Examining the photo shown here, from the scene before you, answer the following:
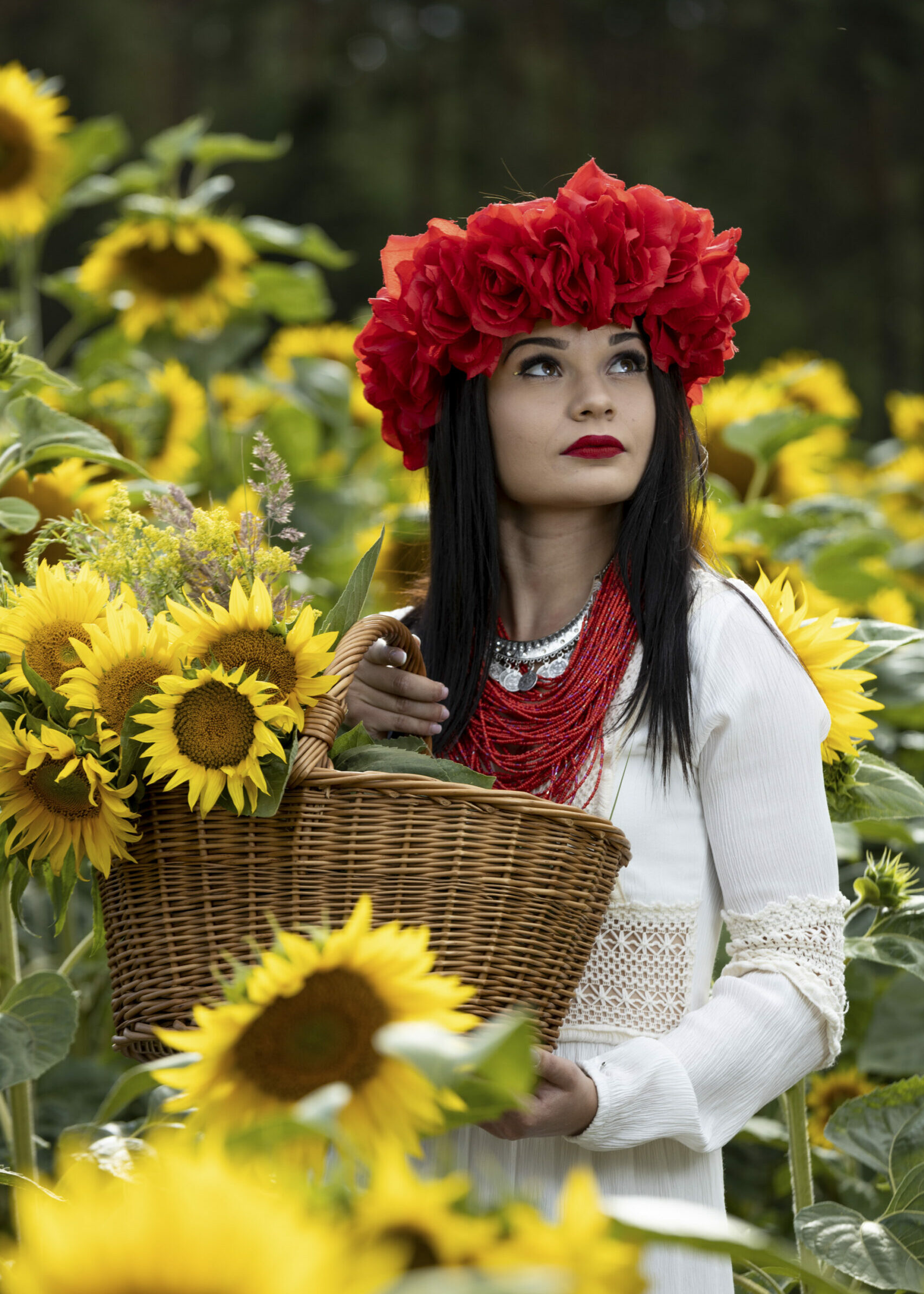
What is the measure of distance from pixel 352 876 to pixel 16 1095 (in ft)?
1.85

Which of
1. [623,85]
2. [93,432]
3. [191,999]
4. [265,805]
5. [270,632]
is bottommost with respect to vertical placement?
[191,999]

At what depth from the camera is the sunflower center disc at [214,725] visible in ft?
2.83

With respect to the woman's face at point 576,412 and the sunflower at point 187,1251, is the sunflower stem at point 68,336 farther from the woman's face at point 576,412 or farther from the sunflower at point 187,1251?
the sunflower at point 187,1251

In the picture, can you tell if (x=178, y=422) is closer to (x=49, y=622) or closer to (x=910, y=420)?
(x=49, y=622)

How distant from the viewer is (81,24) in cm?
437

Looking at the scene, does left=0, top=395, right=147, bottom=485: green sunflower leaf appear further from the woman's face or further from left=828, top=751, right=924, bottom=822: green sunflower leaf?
left=828, top=751, right=924, bottom=822: green sunflower leaf

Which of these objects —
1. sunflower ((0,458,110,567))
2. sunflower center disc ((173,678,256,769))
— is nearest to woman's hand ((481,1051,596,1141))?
sunflower center disc ((173,678,256,769))

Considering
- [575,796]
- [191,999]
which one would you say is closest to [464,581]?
[575,796]

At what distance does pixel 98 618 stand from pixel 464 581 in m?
0.40

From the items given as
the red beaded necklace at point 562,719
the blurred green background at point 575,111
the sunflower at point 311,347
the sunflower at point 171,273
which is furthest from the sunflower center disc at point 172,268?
the blurred green background at point 575,111

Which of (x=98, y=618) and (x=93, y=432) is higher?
(x=93, y=432)

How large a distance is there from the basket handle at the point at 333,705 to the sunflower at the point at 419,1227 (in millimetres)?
452

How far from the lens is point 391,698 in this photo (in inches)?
44.5

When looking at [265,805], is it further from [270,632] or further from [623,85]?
[623,85]
